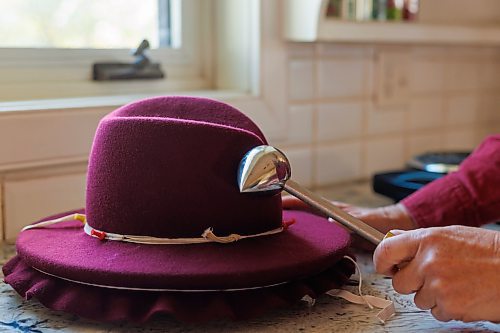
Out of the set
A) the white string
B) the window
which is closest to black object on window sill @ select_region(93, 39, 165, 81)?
the window

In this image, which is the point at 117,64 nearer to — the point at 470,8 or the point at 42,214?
the point at 42,214

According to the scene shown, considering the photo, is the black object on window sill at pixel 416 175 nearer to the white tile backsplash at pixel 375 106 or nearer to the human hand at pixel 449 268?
the white tile backsplash at pixel 375 106

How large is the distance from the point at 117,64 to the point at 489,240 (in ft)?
2.25

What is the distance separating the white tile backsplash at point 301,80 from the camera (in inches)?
45.6

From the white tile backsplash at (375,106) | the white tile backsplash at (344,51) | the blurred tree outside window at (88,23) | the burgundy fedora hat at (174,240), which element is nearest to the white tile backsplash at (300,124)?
the white tile backsplash at (375,106)

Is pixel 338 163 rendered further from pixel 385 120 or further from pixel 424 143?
pixel 424 143

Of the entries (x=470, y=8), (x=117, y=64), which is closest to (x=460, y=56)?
(x=470, y=8)

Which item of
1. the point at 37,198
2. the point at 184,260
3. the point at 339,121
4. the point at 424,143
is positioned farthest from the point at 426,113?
the point at 184,260

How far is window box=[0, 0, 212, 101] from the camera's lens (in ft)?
3.24

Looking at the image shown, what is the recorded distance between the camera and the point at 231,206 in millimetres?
617

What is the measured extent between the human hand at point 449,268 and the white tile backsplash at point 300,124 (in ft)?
1.95

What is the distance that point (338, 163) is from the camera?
49.6 inches

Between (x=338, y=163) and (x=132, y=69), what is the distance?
42 cm

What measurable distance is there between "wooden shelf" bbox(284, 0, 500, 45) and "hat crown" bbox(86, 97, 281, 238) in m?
0.49
